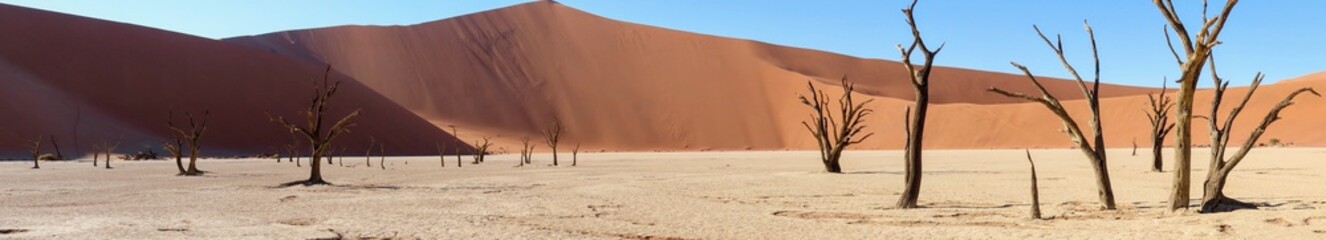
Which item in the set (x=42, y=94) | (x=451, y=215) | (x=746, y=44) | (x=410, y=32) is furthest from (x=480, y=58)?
(x=451, y=215)

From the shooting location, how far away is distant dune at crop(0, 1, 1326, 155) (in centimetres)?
5912

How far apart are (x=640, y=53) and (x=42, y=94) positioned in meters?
52.6

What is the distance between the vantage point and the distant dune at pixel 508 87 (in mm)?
59125

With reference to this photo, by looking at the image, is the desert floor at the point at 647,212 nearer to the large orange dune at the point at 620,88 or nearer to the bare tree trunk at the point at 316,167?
the bare tree trunk at the point at 316,167

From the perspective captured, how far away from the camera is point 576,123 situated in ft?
267

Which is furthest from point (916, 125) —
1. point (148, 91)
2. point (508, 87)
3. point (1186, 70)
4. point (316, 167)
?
point (508, 87)

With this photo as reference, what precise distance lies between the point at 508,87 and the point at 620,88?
33.5ft

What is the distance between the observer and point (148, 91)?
5988cm

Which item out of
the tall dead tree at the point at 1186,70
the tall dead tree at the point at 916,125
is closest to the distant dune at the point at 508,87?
the tall dead tree at the point at 916,125

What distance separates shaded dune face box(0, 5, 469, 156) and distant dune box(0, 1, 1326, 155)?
0.13 m

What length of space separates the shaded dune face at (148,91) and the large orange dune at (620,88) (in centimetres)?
1289

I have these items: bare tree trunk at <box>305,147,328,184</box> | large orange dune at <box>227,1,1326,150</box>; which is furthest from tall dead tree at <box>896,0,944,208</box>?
large orange dune at <box>227,1,1326,150</box>

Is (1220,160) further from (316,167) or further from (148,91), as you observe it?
(148,91)

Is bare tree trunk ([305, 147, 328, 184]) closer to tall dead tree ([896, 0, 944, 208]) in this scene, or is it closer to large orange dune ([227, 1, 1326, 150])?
tall dead tree ([896, 0, 944, 208])
